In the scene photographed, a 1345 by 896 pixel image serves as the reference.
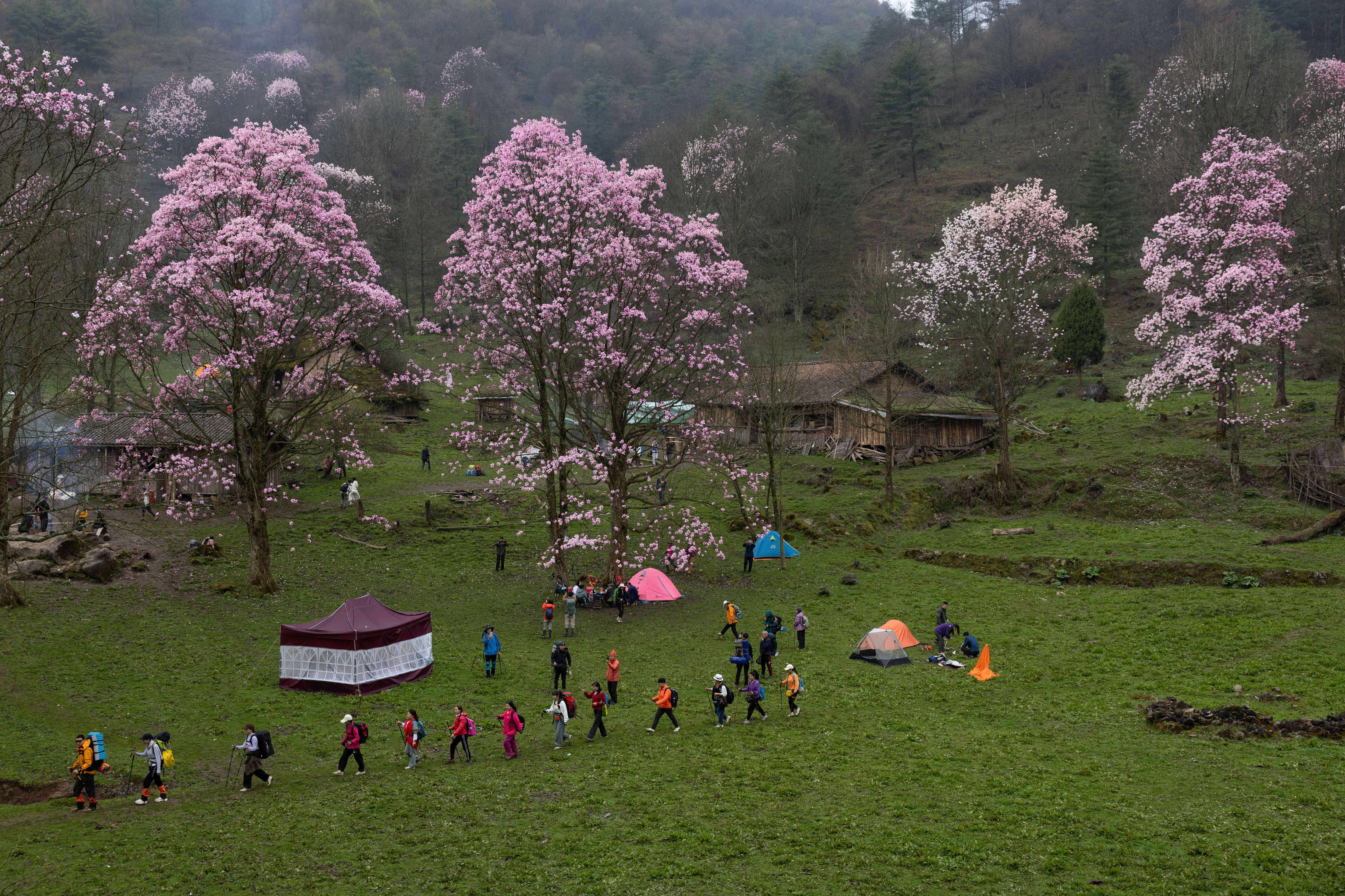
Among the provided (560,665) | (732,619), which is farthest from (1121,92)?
(560,665)

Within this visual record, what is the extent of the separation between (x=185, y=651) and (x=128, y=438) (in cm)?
2447

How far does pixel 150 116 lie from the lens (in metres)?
116

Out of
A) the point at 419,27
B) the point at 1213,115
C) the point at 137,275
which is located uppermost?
the point at 419,27

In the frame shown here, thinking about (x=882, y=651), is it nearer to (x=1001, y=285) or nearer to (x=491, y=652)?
(x=491, y=652)

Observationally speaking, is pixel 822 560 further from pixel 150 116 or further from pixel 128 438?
pixel 150 116

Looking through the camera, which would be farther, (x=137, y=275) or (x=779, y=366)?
(x=779, y=366)

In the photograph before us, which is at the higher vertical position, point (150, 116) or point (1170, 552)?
point (150, 116)

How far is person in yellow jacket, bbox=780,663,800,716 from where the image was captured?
2181 cm

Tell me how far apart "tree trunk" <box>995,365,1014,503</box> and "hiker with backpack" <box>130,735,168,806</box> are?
39538 millimetres

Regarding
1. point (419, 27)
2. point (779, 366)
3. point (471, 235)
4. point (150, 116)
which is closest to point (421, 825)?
point (471, 235)

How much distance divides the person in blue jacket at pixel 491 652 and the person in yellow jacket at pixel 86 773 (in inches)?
419

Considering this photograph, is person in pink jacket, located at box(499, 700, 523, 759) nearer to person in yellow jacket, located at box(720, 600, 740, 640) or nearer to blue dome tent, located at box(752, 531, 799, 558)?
person in yellow jacket, located at box(720, 600, 740, 640)

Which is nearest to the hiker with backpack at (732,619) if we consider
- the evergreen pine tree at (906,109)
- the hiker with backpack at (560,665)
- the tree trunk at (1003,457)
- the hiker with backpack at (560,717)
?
the hiker with backpack at (560,665)

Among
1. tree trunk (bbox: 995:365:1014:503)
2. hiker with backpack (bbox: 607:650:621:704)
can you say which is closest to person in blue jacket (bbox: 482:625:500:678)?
hiker with backpack (bbox: 607:650:621:704)
